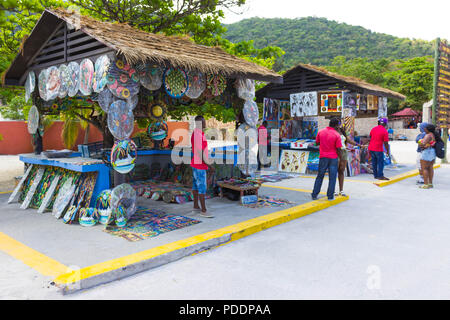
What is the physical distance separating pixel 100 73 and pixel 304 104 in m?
9.25

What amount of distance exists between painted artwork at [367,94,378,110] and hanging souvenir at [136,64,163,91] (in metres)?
10.2

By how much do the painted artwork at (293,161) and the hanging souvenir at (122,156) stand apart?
27.7 feet

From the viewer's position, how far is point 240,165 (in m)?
9.27

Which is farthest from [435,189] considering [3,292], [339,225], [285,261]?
[3,292]

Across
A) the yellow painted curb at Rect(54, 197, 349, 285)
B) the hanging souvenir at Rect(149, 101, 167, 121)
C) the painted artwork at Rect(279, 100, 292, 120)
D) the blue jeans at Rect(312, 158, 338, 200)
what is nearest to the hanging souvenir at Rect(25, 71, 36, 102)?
the hanging souvenir at Rect(149, 101, 167, 121)

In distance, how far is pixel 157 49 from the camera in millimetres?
6395

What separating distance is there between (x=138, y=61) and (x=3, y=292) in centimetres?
383

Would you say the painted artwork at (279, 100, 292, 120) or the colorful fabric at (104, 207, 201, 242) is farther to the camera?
the painted artwork at (279, 100, 292, 120)

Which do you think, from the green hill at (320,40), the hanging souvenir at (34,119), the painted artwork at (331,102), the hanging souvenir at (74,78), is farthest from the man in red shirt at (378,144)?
the green hill at (320,40)

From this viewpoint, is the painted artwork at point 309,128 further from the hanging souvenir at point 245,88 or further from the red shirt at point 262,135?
the hanging souvenir at point 245,88

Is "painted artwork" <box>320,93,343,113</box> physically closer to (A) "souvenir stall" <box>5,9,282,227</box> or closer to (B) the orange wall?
(A) "souvenir stall" <box>5,9,282,227</box>

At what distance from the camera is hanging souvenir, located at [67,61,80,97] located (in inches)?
261

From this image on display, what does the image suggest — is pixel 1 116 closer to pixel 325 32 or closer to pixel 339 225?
pixel 339 225

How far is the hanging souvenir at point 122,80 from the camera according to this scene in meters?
5.73
